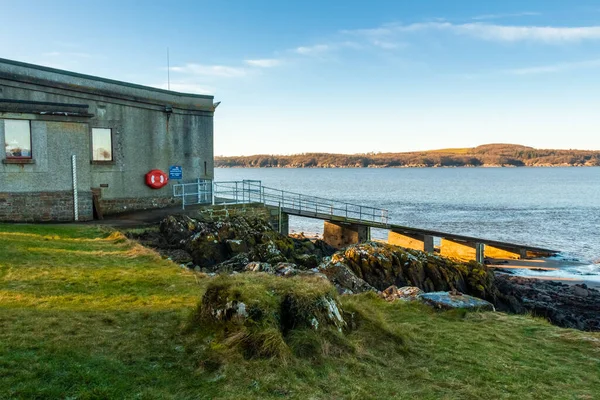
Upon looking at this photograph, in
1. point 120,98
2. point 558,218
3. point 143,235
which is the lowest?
point 558,218

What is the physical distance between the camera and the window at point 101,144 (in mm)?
18234

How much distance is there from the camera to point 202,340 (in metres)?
5.92

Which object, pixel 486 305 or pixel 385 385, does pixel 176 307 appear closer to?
pixel 385 385

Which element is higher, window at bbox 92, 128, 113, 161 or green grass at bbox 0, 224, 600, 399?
window at bbox 92, 128, 113, 161

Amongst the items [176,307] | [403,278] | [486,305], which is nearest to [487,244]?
[403,278]

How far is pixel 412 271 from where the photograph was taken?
54.5 feet

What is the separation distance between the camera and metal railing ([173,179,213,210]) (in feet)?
68.2

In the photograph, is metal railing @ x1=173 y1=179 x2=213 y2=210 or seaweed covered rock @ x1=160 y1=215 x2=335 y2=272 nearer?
seaweed covered rock @ x1=160 y1=215 x2=335 y2=272

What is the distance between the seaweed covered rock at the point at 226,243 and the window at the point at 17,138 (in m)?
5.03

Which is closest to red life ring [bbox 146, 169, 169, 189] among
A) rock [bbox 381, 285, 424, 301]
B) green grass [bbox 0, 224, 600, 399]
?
green grass [bbox 0, 224, 600, 399]

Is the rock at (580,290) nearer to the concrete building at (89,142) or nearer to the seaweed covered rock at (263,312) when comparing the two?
the concrete building at (89,142)

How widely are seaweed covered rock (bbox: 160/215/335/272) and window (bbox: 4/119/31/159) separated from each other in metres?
5.03

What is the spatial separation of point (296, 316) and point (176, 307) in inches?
97.4

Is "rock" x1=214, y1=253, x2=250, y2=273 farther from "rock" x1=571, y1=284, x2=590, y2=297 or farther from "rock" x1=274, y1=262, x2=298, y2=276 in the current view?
"rock" x1=571, y1=284, x2=590, y2=297
